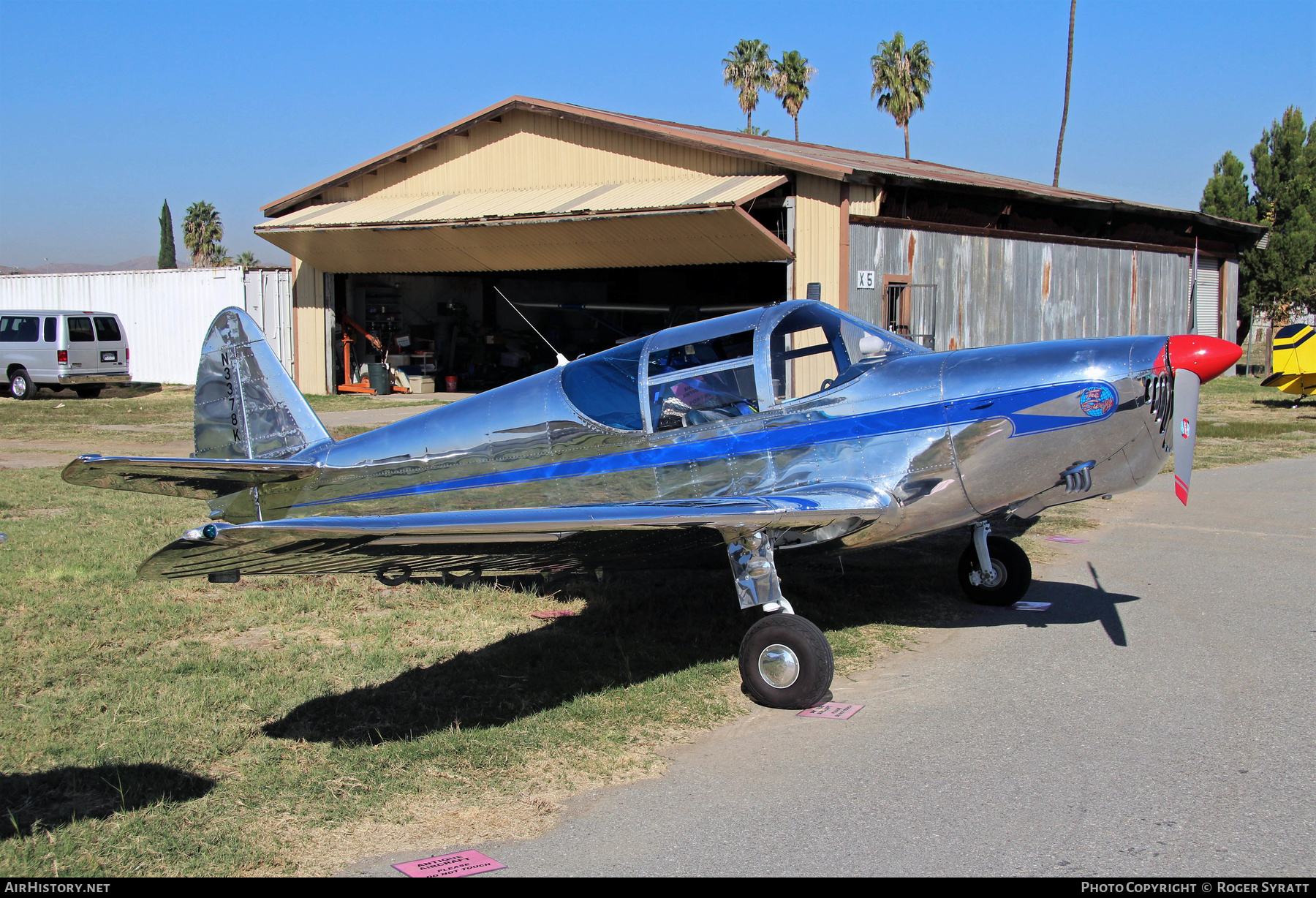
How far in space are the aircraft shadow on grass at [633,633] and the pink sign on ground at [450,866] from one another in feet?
3.86

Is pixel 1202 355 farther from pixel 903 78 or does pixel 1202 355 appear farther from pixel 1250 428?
pixel 903 78

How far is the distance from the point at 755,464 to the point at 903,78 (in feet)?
184

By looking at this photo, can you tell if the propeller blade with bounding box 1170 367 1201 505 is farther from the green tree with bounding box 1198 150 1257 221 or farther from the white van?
the green tree with bounding box 1198 150 1257 221

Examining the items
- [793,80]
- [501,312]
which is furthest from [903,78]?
[501,312]

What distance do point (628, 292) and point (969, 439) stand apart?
2746 cm

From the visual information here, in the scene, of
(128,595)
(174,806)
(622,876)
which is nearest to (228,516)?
(128,595)

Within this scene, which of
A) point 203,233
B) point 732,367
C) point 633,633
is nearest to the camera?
point 732,367

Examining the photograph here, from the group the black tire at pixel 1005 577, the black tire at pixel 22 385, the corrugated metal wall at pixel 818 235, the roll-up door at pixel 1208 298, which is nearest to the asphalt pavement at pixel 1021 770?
the black tire at pixel 1005 577

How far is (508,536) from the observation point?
14.3 ft

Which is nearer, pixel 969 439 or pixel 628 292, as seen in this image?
pixel 969 439

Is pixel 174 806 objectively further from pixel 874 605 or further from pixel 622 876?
pixel 874 605

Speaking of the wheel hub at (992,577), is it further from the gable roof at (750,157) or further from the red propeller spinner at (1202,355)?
the gable roof at (750,157)

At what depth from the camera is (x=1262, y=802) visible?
3.66 m

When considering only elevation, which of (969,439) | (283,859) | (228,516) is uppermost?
(969,439)
